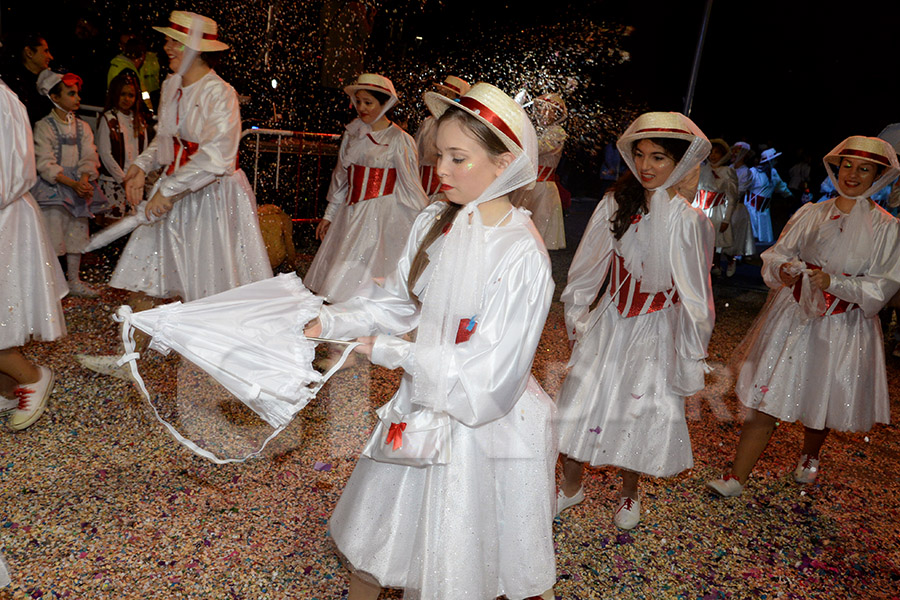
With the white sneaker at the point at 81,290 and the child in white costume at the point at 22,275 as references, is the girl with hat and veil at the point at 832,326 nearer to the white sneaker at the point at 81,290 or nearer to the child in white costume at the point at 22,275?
the child in white costume at the point at 22,275

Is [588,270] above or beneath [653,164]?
beneath

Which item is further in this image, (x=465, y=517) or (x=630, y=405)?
(x=630, y=405)

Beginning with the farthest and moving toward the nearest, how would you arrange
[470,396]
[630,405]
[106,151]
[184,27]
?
[106,151] → [184,27] → [630,405] → [470,396]

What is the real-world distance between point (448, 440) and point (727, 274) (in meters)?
9.15

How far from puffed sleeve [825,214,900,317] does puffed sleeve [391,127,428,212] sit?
296 centimetres

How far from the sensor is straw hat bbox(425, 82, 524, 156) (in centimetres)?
184

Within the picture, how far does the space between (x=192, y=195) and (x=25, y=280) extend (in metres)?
1.01

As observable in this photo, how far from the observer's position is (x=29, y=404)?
3320 mm

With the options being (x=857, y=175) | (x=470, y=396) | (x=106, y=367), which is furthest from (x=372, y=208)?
(x=470, y=396)

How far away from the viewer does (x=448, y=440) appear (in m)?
1.82

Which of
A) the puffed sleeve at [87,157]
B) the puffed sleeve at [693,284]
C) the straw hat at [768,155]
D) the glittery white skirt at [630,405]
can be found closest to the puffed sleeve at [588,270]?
the glittery white skirt at [630,405]

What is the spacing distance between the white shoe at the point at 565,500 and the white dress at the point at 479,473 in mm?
→ 1169

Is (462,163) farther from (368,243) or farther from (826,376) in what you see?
(368,243)

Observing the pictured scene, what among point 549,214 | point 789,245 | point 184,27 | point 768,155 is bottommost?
point 549,214
